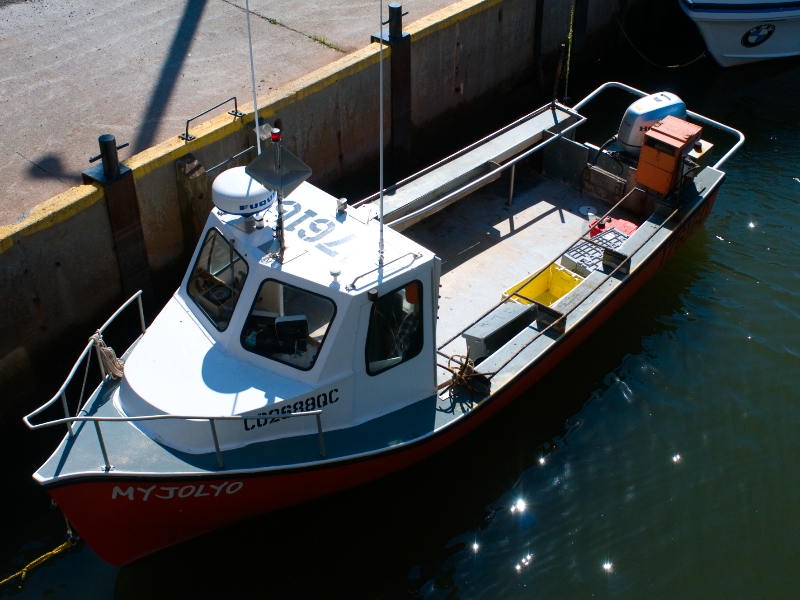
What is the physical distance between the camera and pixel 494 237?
9172mm

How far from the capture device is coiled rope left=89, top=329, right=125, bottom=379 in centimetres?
654

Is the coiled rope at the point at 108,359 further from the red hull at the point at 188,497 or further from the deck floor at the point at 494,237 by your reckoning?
the deck floor at the point at 494,237

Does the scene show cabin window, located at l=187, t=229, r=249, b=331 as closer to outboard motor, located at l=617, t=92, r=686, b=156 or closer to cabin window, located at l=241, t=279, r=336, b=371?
cabin window, located at l=241, t=279, r=336, b=371

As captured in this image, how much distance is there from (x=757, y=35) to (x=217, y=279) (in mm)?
10879

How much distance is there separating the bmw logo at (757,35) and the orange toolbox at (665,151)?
594 centimetres

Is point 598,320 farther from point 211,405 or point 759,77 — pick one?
point 759,77

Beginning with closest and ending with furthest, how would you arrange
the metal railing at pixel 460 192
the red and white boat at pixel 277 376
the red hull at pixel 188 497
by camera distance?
the red hull at pixel 188 497
the red and white boat at pixel 277 376
the metal railing at pixel 460 192

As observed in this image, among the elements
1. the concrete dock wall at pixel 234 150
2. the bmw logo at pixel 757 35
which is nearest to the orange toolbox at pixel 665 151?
the concrete dock wall at pixel 234 150

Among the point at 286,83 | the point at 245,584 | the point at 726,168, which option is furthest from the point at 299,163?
the point at 726,168

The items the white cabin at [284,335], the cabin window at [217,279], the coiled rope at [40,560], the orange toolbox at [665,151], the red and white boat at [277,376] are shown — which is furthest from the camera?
the orange toolbox at [665,151]

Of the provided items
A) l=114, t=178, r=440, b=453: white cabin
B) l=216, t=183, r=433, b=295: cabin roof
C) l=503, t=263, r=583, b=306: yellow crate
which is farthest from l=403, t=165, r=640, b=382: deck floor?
l=216, t=183, r=433, b=295: cabin roof

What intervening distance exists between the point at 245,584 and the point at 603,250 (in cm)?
457

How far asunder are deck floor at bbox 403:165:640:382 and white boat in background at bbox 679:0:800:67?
5.57 m

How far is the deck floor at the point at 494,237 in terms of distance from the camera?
27.4 feet
